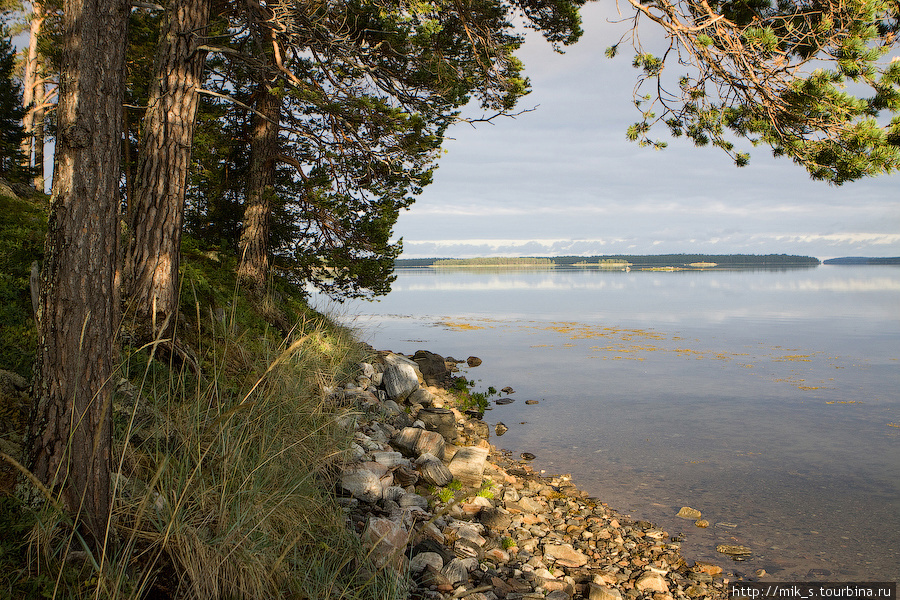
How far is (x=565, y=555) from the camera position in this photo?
4.73 m

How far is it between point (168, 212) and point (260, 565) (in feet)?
13.4

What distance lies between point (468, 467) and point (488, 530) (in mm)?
1298

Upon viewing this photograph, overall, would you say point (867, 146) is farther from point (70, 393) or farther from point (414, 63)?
point (70, 393)

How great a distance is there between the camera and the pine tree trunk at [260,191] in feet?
29.1

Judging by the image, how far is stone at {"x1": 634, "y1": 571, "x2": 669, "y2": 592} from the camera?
4.36m

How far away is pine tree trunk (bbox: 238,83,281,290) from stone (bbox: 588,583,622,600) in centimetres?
692

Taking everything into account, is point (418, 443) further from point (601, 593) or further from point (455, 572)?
point (601, 593)

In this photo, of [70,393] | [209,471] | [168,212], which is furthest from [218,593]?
[168,212]

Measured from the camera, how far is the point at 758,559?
4.95 meters

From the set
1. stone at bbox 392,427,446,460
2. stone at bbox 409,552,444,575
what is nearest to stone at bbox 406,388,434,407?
stone at bbox 392,427,446,460

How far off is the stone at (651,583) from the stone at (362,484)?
224 centimetres

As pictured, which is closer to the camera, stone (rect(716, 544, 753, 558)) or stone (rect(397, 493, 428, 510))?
stone (rect(397, 493, 428, 510))

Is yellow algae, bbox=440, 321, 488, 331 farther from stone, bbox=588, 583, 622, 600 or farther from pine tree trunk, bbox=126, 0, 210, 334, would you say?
stone, bbox=588, 583, 622, 600

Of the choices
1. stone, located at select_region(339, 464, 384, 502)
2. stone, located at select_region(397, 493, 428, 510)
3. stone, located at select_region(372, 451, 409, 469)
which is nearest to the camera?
stone, located at select_region(339, 464, 384, 502)
